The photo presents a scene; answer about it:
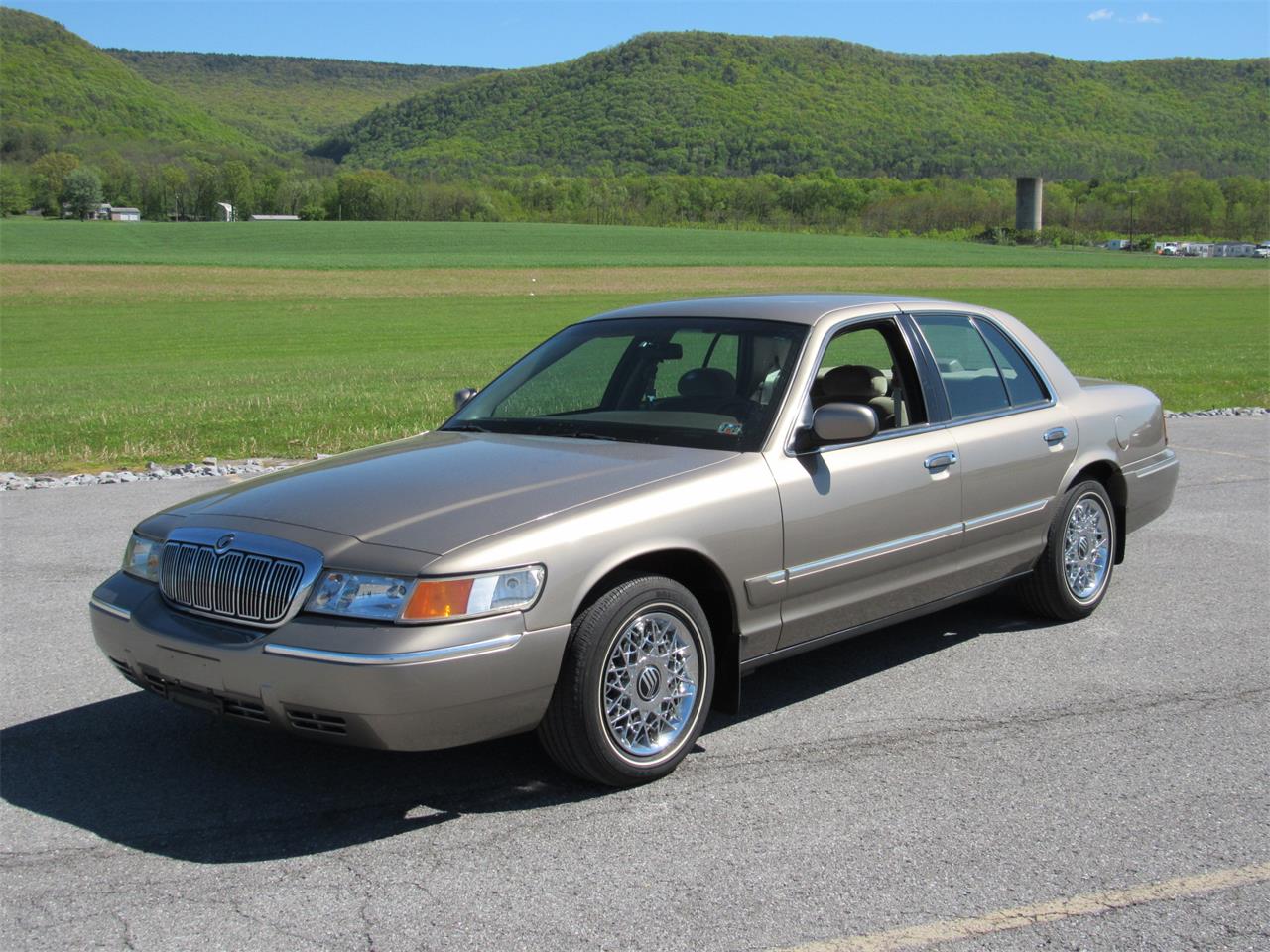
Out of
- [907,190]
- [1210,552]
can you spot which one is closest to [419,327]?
[1210,552]

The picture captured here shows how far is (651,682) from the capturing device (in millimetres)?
4234

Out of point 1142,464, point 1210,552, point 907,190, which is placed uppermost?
point 907,190

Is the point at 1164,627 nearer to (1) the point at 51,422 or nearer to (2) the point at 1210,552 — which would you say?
(2) the point at 1210,552

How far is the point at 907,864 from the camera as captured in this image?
363 centimetres

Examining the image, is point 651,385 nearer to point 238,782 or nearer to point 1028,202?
point 238,782

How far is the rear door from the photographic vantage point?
217 inches

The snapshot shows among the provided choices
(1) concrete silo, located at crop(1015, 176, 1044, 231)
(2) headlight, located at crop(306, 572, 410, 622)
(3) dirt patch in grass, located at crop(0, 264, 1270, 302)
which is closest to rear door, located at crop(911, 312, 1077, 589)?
(2) headlight, located at crop(306, 572, 410, 622)

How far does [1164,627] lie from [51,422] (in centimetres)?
1302

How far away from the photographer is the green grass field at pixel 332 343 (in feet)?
47.4

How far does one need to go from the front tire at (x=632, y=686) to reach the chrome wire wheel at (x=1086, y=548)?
258 centimetres

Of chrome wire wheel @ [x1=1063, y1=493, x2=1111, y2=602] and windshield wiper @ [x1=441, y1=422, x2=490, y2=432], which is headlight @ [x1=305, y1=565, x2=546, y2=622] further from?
chrome wire wheel @ [x1=1063, y1=493, x2=1111, y2=602]

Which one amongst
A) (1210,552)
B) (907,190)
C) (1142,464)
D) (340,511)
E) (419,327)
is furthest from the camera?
(907,190)

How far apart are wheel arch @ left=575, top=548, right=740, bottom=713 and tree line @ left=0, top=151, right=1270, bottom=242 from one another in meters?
124

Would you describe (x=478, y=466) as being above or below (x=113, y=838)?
above
